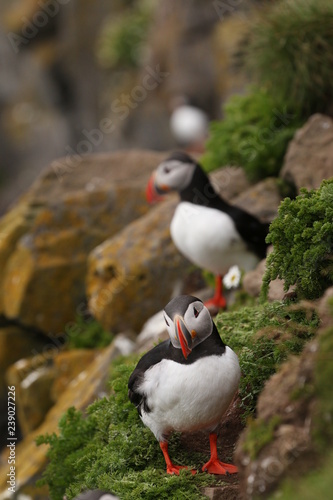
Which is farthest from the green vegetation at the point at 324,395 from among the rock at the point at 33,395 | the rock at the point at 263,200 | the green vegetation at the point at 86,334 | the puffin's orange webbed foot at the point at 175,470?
the rock at the point at 33,395

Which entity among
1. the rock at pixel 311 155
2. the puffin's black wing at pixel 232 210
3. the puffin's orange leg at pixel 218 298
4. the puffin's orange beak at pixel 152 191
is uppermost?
the puffin's orange beak at pixel 152 191

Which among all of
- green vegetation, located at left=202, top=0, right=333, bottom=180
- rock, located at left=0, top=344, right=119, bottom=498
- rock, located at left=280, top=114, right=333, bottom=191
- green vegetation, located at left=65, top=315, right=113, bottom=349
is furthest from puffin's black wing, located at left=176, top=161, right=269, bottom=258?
green vegetation, located at left=65, top=315, right=113, bottom=349

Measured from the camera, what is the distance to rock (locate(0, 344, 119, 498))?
6.42 meters

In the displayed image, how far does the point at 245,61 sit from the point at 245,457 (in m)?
6.29

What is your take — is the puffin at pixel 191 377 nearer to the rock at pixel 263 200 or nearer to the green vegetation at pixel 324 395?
the green vegetation at pixel 324 395

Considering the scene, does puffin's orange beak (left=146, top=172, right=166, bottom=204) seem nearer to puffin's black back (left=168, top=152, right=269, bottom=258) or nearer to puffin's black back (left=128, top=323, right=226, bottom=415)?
puffin's black back (left=168, top=152, right=269, bottom=258)

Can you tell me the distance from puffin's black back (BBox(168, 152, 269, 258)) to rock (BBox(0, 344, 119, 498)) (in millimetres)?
1706

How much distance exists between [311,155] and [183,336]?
3.64 metres

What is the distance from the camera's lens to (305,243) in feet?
13.4

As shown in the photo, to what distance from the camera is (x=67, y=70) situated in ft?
72.0

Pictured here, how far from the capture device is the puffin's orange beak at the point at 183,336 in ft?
12.1

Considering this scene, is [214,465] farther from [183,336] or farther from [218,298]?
[218,298]

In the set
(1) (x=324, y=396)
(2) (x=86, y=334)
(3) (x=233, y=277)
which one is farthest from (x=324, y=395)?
(2) (x=86, y=334)

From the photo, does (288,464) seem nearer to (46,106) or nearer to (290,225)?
(290,225)
